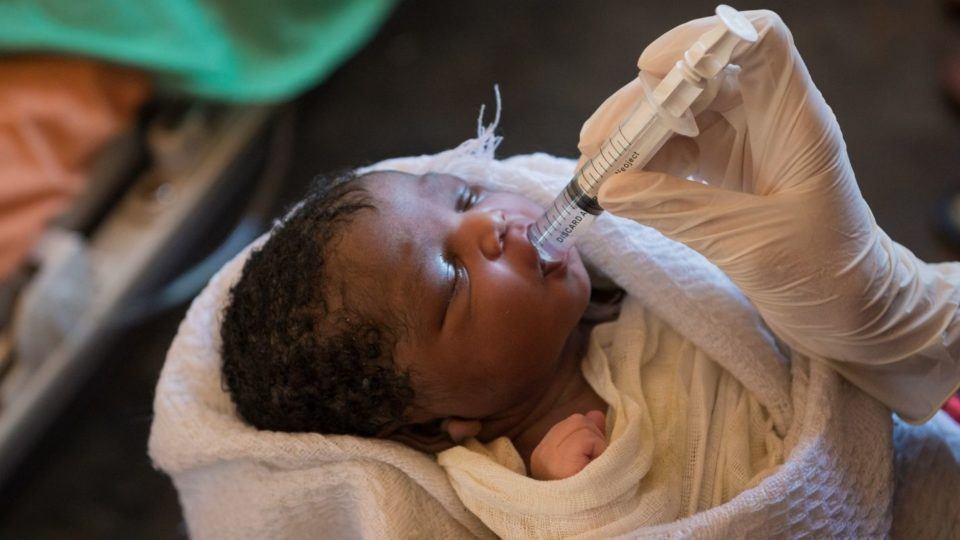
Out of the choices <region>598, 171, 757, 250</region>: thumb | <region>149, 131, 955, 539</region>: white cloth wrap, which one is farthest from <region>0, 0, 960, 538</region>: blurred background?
<region>598, 171, 757, 250</region>: thumb

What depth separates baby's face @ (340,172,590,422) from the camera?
1041 mm

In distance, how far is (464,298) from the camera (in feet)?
3.45

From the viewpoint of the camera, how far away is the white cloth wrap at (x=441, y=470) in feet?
3.22

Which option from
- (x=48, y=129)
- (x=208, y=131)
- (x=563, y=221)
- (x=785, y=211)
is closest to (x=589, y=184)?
(x=563, y=221)

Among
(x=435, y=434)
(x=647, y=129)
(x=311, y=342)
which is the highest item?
(x=647, y=129)

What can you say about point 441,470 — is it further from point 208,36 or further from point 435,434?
point 208,36

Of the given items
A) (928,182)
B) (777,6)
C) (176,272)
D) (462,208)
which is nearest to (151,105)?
(176,272)

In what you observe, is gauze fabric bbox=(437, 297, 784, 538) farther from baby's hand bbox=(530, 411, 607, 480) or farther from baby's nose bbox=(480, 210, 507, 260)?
baby's nose bbox=(480, 210, 507, 260)

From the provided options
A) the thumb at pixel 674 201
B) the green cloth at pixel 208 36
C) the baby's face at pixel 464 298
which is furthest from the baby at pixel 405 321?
the green cloth at pixel 208 36

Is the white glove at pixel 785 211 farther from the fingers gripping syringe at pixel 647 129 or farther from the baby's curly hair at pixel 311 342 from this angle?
the baby's curly hair at pixel 311 342

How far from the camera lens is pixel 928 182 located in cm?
209

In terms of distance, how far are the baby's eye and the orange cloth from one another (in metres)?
0.91

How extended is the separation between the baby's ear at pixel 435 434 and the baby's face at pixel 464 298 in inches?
0.7

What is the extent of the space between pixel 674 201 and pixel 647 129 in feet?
0.30
